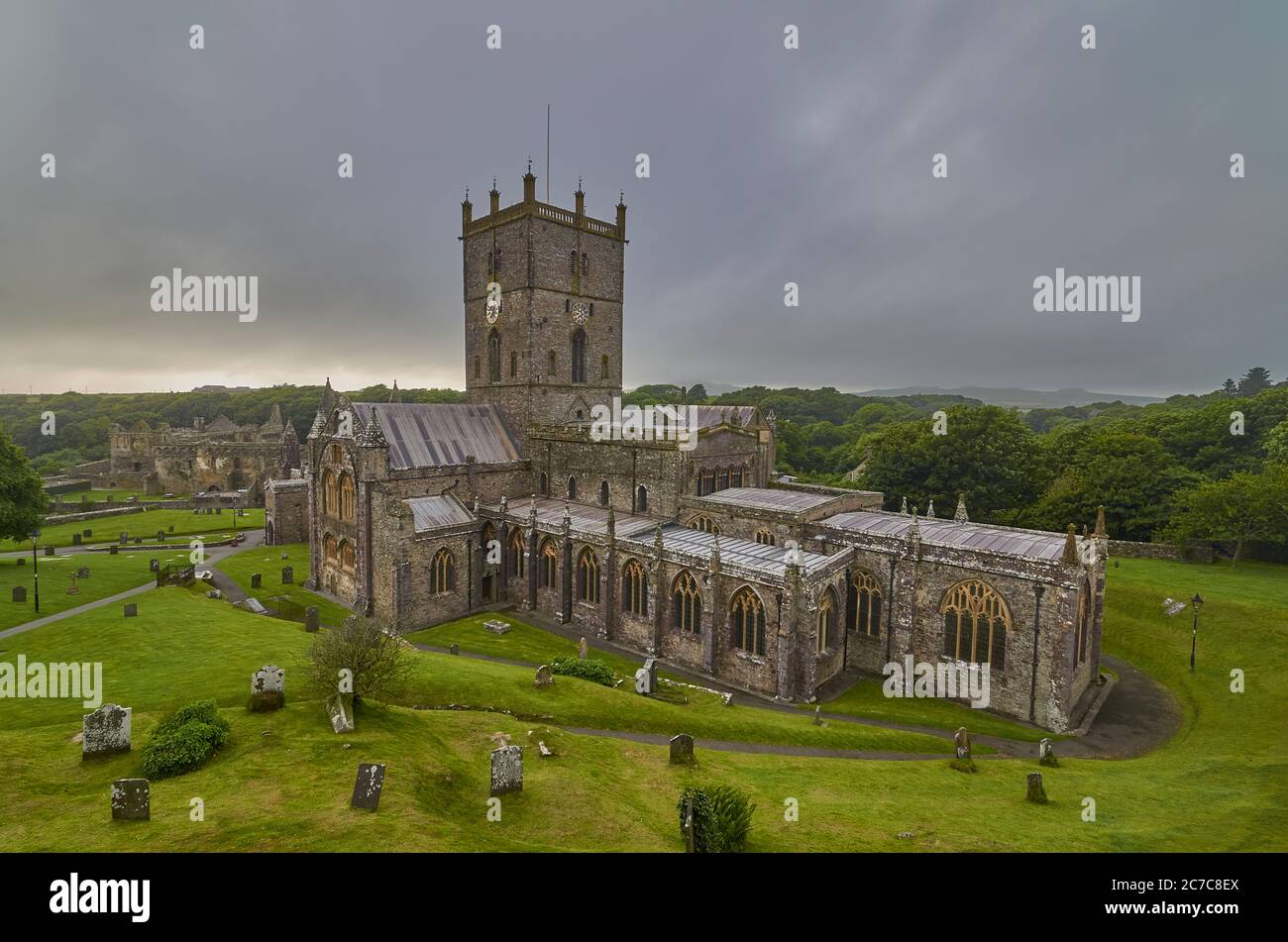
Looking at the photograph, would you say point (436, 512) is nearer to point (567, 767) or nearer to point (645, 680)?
point (645, 680)

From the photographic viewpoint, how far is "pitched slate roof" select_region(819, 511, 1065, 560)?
90.3ft

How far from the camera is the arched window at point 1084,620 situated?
28.1 metres

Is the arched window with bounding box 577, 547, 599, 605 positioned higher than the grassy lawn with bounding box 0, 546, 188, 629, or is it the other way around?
the arched window with bounding box 577, 547, 599, 605

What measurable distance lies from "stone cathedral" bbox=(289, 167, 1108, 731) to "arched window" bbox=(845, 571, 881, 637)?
0.08m

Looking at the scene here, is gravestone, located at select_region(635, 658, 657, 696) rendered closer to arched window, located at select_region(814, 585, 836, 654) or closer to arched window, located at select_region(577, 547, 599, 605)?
arched window, located at select_region(814, 585, 836, 654)

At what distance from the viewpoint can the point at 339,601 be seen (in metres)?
38.9

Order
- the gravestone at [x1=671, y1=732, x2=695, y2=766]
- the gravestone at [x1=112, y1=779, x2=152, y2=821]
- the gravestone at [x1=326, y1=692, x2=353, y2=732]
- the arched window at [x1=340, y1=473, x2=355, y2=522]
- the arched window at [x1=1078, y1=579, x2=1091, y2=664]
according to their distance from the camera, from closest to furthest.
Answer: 1. the gravestone at [x1=112, y1=779, x2=152, y2=821]
2. the gravestone at [x1=326, y1=692, x2=353, y2=732]
3. the gravestone at [x1=671, y1=732, x2=695, y2=766]
4. the arched window at [x1=1078, y1=579, x2=1091, y2=664]
5. the arched window at [x1=340, y1=473, x2=355, y2=522]

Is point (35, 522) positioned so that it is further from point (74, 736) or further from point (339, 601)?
point (74, 736)

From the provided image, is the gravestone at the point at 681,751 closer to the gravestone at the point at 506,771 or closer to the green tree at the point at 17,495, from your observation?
the gravestone at the point at 506,771

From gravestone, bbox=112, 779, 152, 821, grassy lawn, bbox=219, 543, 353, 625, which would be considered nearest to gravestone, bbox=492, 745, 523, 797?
gravestone, bbox=112, 779, 152, 821

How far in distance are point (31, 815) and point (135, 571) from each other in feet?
125

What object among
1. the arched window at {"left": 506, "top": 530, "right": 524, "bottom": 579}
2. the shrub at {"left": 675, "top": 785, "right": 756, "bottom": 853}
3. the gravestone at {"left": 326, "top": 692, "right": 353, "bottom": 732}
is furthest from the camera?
the arched window at {"left": 506, "top": 530, "right": 524, "bottom": 579}

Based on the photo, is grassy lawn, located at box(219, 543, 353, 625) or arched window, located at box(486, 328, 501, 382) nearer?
grassy lawn, located at box(219, 543, 353, 625)

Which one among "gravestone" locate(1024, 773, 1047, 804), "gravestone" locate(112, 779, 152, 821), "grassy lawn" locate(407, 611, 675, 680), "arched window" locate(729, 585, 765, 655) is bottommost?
"grassy lawn" locate(407, 611, 675, 680)
